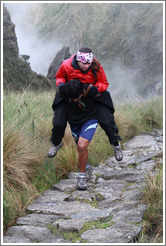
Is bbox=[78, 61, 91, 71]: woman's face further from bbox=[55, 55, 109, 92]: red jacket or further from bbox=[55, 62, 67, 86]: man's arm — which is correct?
bbox=[55, 62, 67, 86]: man's arm

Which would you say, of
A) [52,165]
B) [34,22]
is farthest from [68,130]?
[34,22]

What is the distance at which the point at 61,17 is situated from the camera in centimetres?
7769

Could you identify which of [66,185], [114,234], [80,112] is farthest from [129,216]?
[80,112]

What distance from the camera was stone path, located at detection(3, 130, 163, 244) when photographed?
10.5 feet

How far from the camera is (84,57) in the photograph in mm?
4414

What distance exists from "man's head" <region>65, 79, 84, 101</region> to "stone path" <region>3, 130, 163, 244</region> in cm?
128

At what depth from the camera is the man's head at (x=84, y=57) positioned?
4414mm

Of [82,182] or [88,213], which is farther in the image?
[82,182]

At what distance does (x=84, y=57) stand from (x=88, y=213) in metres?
1.99

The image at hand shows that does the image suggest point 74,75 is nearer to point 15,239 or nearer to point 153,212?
point 153,212

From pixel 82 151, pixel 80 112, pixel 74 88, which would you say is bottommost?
pixel 82 151

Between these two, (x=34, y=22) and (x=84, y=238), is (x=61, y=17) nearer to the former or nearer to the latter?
(x=34, y=22)

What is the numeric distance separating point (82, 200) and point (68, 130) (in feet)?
8.50

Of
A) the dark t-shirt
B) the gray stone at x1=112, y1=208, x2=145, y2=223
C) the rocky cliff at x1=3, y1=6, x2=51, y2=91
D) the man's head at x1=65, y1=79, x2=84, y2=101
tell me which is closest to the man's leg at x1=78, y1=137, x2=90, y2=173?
the dark t-shirt
